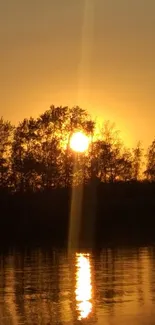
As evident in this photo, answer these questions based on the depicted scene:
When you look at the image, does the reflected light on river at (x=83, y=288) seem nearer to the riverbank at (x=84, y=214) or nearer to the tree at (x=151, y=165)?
the riverbank at (x=84, y=214)

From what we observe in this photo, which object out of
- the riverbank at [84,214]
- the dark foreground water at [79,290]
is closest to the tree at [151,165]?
the riverbank at [84,214]

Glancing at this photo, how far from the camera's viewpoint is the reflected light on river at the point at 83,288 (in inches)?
800

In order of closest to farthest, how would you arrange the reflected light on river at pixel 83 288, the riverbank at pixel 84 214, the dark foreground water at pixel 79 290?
the dark foreground water at pixel 79 290 → the reflected light on river at pixel 83 288 → the riverbank at pixel 84 214

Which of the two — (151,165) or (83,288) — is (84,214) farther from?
(83,288)

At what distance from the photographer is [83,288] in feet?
83.1

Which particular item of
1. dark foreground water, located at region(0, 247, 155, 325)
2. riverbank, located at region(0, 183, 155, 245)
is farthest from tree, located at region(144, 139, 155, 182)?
dark foreground water, located at region(0, 247, 155, 325)

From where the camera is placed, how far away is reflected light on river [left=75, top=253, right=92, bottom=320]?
20311mm

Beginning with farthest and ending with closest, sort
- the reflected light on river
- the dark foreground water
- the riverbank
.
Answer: the riverbank
the reflected light on river
the dark foreground water

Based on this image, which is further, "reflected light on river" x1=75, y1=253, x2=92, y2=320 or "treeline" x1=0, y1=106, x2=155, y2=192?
"treeline" x1=0, y1=106, x2=155, y2=192

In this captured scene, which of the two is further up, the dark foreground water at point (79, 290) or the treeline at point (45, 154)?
the treeline at point (45, 154)

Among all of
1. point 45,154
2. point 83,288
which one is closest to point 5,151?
point 45,154

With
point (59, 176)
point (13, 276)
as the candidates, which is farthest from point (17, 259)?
point (59, 176)

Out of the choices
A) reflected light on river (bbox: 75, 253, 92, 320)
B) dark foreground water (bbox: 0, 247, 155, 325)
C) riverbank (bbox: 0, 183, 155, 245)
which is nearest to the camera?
dark foreground water (bbox: 0, 247, 155, 325)

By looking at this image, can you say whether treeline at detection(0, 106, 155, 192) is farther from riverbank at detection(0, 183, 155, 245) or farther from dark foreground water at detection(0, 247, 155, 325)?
dark foreground water at detection(0, 247, 155, 325)
